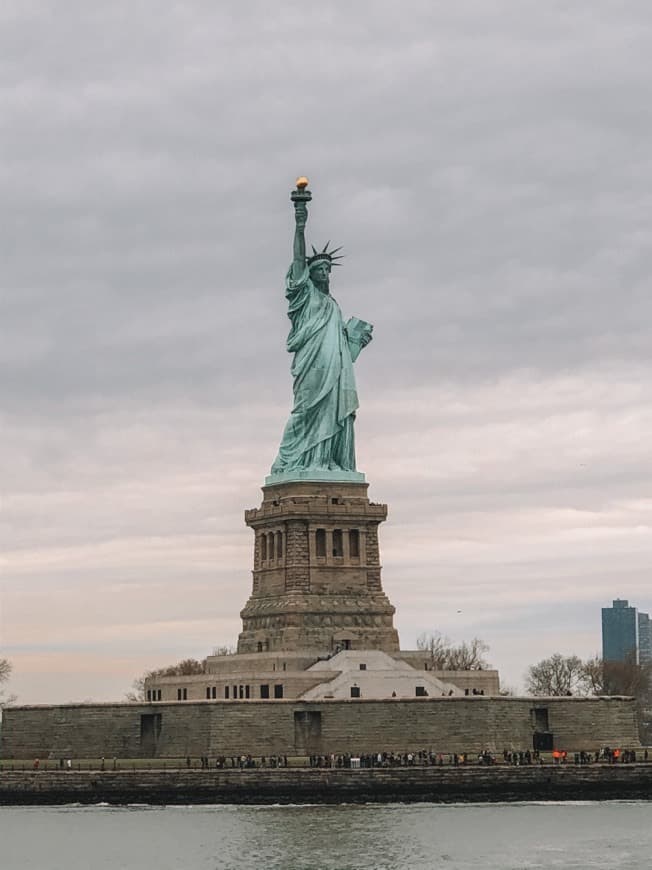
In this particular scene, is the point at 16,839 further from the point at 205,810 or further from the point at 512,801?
the point at 512,801

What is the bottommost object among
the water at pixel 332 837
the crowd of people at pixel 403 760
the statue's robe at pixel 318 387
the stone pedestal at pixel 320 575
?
the water at pixel 332 837

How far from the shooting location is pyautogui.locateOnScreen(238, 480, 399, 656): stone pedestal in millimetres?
82000

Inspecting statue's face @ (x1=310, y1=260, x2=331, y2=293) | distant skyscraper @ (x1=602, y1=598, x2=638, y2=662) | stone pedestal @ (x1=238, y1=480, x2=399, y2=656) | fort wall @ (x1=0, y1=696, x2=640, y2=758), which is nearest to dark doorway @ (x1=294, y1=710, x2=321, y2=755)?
fort wall @ (x1=0, y1=696, x2=640, y2=758)

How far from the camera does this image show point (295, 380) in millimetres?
85438

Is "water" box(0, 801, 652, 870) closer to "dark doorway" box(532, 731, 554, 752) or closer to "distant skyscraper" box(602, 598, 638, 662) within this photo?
"dark doorway" box(532, 731, 554, 752)

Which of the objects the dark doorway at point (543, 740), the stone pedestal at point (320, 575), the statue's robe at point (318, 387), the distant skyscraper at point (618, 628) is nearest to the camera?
the dark doorway at point (543, 740)

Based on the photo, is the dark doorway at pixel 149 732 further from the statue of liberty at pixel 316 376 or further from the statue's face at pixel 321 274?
the statue's face at pixel 321 274

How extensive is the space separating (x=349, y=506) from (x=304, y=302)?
27.1 feet

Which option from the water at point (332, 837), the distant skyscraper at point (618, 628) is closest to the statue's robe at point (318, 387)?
the water at point (332, 837)

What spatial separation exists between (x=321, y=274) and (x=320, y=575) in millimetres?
11838

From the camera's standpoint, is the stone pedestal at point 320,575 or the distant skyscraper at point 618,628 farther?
the distant skyscraper at point 618,628

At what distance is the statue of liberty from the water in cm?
1764

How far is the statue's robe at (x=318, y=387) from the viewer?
84.6 m

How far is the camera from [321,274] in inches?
3349
